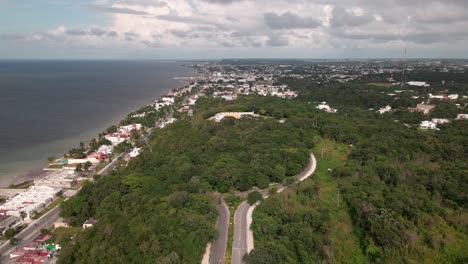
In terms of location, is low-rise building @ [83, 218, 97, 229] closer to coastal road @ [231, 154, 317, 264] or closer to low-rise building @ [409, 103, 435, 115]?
coastal road @ [231, 154, 317, 264]

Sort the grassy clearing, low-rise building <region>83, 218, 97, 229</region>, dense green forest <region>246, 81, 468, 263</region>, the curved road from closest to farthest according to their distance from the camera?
the curved road → dense green forest <region>246, 81, 468, 263</region> → the grassy clearing → low-rise building <region>83, 218, 97, 229</region>

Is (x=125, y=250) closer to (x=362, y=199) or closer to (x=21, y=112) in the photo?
(x=362, y=199)

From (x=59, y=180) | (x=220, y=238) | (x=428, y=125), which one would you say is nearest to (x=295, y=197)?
(x=220, y=238)

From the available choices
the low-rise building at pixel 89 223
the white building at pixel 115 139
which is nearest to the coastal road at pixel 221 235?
the low-rise building at pixel 89 223

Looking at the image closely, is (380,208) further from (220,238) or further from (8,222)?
(8,222)

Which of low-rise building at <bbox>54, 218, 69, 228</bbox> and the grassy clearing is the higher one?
the grassy clearing

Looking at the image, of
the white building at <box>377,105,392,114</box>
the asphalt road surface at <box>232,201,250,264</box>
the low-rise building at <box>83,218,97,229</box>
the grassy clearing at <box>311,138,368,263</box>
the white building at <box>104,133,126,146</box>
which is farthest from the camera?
the white building at <box>377,105,392,114</box>

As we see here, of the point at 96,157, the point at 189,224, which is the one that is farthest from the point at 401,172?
the point at 96,157

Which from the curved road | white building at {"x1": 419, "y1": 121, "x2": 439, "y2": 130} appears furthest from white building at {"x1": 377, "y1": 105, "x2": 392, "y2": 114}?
the curved road
